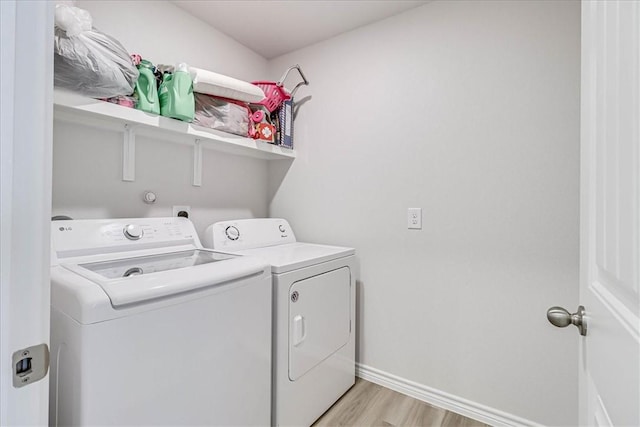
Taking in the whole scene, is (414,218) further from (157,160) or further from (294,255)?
(157,160)

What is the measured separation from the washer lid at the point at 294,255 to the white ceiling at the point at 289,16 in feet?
4.95

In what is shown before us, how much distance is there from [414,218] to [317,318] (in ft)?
2.77

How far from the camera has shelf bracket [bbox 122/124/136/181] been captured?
5.26 feet

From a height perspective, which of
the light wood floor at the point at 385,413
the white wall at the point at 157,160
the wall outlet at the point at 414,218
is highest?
the white wall at the point at 157,160

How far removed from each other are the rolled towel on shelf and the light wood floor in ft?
6.29

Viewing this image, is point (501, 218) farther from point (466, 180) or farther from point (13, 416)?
point (13, 416)

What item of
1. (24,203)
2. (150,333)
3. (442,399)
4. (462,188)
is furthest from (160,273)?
(442,399)

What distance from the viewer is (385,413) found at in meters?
1.71

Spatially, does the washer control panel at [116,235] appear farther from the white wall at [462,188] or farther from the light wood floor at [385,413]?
the light wood floor at [385,413]

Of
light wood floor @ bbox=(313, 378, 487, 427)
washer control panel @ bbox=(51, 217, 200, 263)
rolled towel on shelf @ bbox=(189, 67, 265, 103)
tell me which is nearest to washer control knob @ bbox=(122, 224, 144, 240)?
washer control panel @ bbox=(51, 217, 200, 263)

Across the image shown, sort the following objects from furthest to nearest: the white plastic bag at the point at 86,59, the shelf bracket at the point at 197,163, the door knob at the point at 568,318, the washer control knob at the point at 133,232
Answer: the shelf bracket at the point at 197,163, the washer control knob at the point at 133,232, the white plastic bag at the point at 86,59, the door knob at the point at 568,318

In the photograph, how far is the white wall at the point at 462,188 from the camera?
4.83 feet

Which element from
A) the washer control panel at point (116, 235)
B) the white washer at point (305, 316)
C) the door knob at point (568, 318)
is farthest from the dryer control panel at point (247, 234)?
the door knob at point (568, 318)

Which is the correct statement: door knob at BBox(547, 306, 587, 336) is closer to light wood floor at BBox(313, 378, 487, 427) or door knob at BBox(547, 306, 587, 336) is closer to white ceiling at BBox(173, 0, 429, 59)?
light wood floor at BBox(313, 378, 487, 427)
